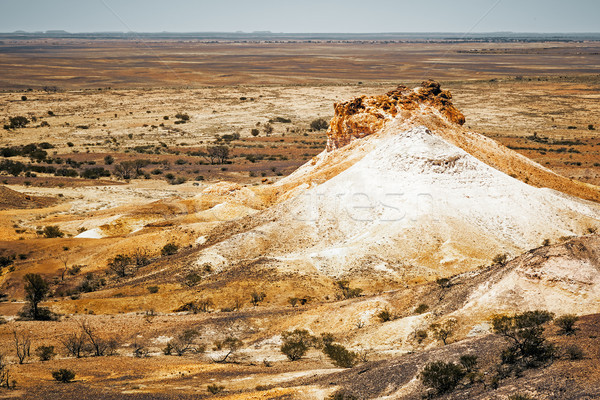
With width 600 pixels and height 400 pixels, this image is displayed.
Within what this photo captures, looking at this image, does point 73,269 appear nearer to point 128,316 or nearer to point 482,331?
point 128,316

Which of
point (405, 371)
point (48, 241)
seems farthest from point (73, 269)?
point (405, 371)

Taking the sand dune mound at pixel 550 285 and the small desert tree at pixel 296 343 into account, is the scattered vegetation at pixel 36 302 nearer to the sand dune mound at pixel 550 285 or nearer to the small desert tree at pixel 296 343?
the small desert tree at pixel 296 343

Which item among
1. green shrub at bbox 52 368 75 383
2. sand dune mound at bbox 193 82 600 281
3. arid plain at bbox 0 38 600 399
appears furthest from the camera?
sand dune mound at bbox 193 82 600 281

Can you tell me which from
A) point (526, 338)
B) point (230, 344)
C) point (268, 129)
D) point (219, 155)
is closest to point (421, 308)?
point (526, 338)

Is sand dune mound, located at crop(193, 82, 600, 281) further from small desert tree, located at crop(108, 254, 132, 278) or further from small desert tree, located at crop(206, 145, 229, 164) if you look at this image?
small desert tree, located at crop(206, 145, 229, 164)

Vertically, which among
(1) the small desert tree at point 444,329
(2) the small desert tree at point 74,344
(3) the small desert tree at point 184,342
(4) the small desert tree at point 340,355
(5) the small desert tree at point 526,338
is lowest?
(3) the small desert tree at point 184,342

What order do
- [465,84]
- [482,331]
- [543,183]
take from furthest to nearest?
[465,84] → [543,183] → [482,331]

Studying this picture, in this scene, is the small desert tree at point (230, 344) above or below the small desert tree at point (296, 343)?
below

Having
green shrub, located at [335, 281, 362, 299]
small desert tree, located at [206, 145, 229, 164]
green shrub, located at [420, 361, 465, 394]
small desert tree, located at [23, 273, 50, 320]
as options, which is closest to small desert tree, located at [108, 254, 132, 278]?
small desert tree, located at [23, 273, 50, 320]

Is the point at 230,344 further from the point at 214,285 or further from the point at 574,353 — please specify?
the point at 574,353

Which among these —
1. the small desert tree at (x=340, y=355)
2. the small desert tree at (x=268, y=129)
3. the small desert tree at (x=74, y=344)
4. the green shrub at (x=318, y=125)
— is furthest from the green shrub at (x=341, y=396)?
the green shrub at (x=318, y=125)

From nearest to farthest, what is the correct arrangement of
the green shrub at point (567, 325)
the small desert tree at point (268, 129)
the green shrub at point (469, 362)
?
the green shrub at point (469, 362), the green shrub at point (567, 325), the small desert tree at point (268, 129)
